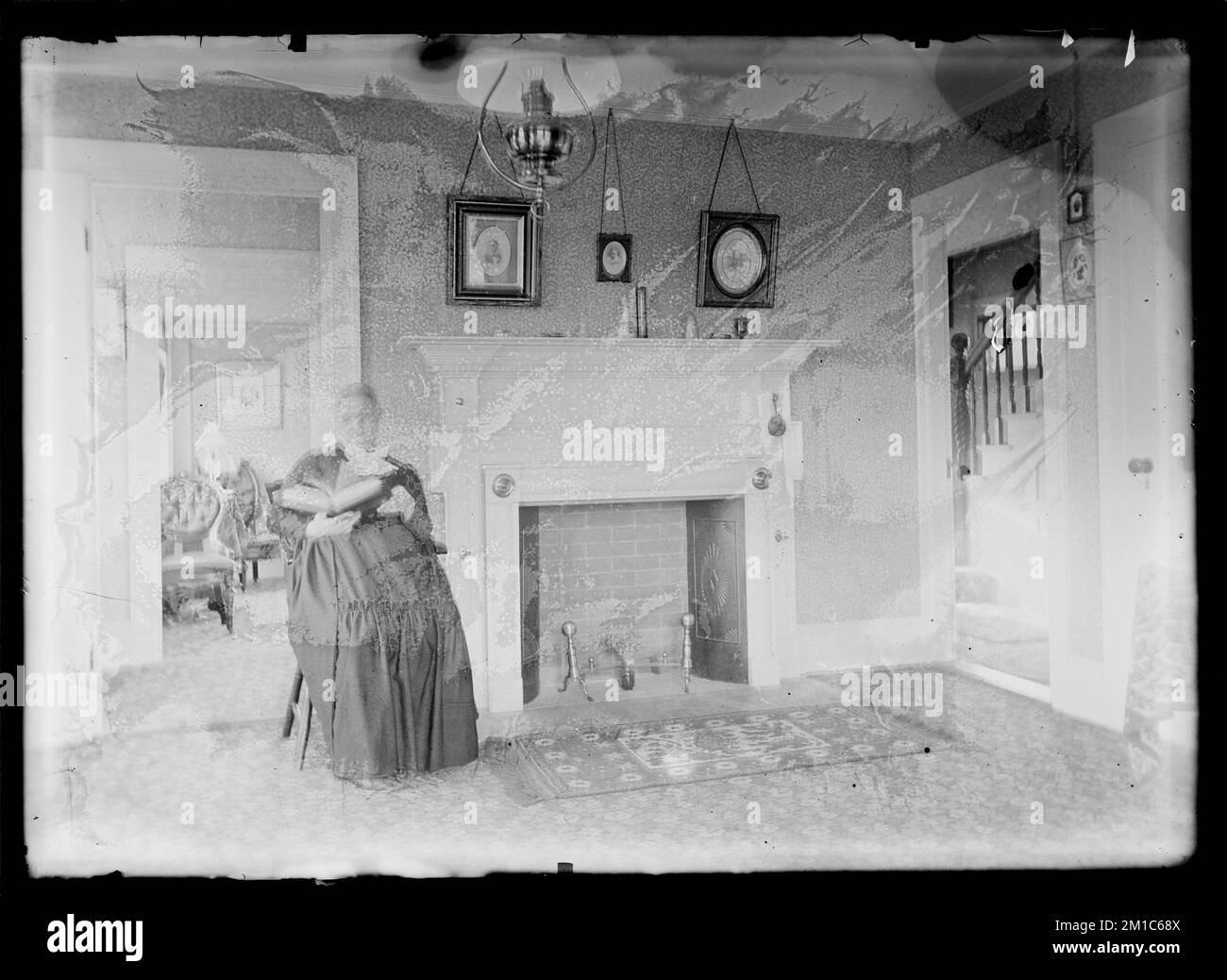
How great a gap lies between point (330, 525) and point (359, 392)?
0.95ft

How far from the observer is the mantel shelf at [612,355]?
6.29 feet

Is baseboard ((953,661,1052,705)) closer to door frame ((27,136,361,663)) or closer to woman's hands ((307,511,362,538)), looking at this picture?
woman's hands ((307,511,362,538))

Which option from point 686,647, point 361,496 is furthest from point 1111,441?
point 361,496

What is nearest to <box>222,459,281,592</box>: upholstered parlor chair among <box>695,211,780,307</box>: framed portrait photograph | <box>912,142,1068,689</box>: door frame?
<box>695,211,780,307</box>: framed portrait photograph

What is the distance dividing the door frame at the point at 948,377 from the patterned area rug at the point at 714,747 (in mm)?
274

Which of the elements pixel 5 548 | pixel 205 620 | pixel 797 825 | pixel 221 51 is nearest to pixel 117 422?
pixel 5 548

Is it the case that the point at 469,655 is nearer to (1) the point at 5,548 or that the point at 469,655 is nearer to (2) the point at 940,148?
(1) the point at 5,548

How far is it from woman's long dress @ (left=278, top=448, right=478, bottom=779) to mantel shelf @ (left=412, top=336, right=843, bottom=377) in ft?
0.92

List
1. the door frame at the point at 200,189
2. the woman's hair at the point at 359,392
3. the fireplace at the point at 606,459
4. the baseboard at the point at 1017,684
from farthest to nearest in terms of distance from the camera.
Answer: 1. the baseboard at the point at 1017,684
2. the fireplace at the point at 606,459
3. the woman's hair at the point at 359,392
4. the door frame at the point at 200,189

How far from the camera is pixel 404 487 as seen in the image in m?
1.87

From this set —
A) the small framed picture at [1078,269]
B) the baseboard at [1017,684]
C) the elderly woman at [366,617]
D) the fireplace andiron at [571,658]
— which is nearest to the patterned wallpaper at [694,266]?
the elderly woman at [366,617]

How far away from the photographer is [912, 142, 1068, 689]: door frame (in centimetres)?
205

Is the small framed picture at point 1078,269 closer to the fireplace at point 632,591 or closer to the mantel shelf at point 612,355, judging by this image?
the mantel shelf at point 612,355

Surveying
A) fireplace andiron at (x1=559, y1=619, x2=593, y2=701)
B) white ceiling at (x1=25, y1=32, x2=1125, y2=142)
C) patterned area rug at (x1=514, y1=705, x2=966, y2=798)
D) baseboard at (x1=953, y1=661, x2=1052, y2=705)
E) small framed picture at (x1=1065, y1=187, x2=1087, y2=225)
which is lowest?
patterned area rug at (x1=514, y1=705, x2=966, y2=798)
